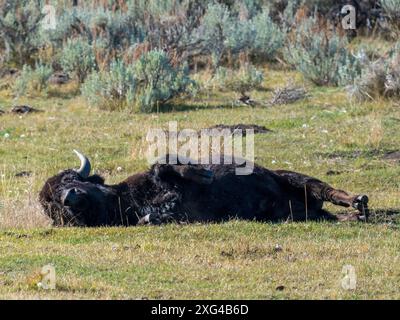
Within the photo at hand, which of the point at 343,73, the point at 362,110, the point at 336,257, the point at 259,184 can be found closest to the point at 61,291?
the point at 336,257

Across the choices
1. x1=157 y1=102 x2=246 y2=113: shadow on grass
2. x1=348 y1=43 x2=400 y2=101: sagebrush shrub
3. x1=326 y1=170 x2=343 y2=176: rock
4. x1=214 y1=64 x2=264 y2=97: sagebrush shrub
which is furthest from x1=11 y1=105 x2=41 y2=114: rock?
x1=326 y1=170 x2=343 y2=176: rock

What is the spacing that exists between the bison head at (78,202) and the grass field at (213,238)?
23 cm

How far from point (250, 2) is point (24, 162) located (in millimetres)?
14818

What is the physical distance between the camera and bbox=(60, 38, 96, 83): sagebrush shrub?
2303 centimetres

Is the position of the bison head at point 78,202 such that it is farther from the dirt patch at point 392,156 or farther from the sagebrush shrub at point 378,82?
the sagebrush shrub at point 378,82

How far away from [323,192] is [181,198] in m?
1.53

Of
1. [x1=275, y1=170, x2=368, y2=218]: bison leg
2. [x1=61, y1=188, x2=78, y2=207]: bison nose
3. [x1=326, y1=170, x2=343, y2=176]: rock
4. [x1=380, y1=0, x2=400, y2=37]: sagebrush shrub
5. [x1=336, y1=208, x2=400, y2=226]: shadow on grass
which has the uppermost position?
[x1=380, y1=0, x2=400, y2=37]: sagebrush shrub

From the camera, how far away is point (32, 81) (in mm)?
22266

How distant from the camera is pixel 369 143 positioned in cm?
1608

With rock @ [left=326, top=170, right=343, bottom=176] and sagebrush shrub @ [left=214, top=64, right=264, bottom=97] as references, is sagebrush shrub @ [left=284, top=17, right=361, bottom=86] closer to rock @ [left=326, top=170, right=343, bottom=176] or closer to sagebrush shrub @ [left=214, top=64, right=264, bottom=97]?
sagebrush shrub @ [left=214, top=64, right=264, bottom=97]

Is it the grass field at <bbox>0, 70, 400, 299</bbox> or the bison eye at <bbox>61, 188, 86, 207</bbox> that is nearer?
the grass field at <bbox>0, 70, 400, 299</bbox>

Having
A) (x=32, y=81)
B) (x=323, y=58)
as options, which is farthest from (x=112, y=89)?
(x=323, y=58)

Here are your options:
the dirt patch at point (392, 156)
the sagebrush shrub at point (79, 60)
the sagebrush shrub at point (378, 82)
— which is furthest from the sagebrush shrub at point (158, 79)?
the dirt patch at point (392, 156)

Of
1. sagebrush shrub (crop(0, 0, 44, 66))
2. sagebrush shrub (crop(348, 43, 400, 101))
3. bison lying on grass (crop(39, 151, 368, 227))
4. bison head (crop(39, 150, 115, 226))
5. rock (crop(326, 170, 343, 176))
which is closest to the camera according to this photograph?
bison head (crop(39, 150, 115, 226))
